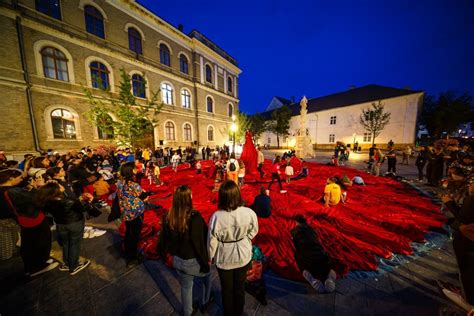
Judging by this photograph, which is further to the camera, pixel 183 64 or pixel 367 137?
pixel 367 137

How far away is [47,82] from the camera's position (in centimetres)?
1117

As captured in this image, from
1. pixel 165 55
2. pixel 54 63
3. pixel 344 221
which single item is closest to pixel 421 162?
pixel 344 221

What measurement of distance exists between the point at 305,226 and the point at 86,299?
138 inches

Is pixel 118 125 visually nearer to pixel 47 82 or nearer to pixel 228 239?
pixel 47 82

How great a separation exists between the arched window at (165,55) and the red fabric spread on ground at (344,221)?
1654 centimetres

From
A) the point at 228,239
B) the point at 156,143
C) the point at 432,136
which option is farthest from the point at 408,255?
the point at 432,136

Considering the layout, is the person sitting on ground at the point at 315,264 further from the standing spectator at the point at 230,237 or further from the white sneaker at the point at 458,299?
the white sneaker at the point at 458,299

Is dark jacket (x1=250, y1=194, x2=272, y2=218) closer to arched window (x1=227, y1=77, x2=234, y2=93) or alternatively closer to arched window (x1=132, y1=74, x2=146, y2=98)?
arched window (x1=132, y1=74, x2=146, y2=98)

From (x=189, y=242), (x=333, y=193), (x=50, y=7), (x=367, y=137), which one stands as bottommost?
(x=333, y=193)

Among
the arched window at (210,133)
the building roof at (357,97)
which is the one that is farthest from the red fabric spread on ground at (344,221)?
the building roof at (357,97)

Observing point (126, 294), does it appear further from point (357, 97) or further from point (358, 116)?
point (357, 97)

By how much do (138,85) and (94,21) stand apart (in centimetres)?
524

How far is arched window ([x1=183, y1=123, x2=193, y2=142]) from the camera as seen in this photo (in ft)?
67.3

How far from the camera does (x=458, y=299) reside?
220cm
